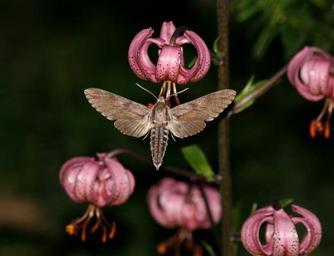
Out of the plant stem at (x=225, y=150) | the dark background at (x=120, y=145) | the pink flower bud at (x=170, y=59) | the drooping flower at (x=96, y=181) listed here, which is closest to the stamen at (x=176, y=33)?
the pink flower bud at (x=170, y=59)

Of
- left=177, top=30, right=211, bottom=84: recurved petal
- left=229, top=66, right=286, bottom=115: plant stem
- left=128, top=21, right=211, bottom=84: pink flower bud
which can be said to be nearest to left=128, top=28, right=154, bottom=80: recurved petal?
left=128, top=21, right=211, bottom=84: pink flower bud

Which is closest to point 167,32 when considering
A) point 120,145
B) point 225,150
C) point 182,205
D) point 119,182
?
point 225,150

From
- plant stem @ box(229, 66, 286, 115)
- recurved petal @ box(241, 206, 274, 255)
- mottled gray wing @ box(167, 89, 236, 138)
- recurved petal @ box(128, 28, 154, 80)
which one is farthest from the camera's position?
plant stem @ box(229, 66, 286, 115)

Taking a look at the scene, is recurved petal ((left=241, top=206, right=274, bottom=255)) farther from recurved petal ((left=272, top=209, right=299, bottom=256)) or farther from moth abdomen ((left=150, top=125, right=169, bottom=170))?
moth abdomen ((left=150, top=125, right=169, bottom=170))

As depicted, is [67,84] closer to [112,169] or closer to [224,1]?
[112,169]

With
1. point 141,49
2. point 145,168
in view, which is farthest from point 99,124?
point 141,49

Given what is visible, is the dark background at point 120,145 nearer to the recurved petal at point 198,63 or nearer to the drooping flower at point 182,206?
the drooping flower at point 182,206
